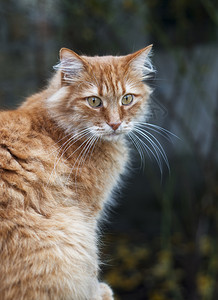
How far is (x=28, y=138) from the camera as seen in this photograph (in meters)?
2.05

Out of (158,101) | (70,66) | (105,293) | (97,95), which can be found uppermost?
(70,66)

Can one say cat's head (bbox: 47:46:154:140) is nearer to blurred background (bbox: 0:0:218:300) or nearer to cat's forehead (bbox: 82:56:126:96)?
cat's forehead (bbox: 82:56:126:96)

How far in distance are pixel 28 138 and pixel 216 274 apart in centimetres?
285

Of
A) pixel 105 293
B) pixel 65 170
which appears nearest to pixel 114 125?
pixel 65 170

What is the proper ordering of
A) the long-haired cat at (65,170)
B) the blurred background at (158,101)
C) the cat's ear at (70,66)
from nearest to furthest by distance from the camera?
the long-haired cat at (65,170), the cat's ear at (70,66), the blurred background at (158,101)

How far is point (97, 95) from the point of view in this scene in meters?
2.14

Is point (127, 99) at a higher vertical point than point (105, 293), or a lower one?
higher

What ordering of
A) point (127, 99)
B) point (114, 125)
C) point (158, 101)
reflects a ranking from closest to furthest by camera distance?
1. point (114, 125)
2. point (127, 99)
3. point (158, 101)

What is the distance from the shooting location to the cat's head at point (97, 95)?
2.13m

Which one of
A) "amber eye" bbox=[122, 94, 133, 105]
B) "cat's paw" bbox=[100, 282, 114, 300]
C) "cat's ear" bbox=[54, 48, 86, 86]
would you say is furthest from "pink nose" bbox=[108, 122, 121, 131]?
"cat's paw" bbox=[100, 282, 114, 300]

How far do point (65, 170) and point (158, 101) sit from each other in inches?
70.6

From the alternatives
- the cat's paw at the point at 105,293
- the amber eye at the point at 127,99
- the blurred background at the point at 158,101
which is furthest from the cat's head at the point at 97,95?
the blurred background at the point at 158,101

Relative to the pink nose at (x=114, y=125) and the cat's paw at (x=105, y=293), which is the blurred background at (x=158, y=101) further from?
the pink nose at (x=114, y=125)

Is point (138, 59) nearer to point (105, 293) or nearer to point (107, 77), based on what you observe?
point (107, 77)
